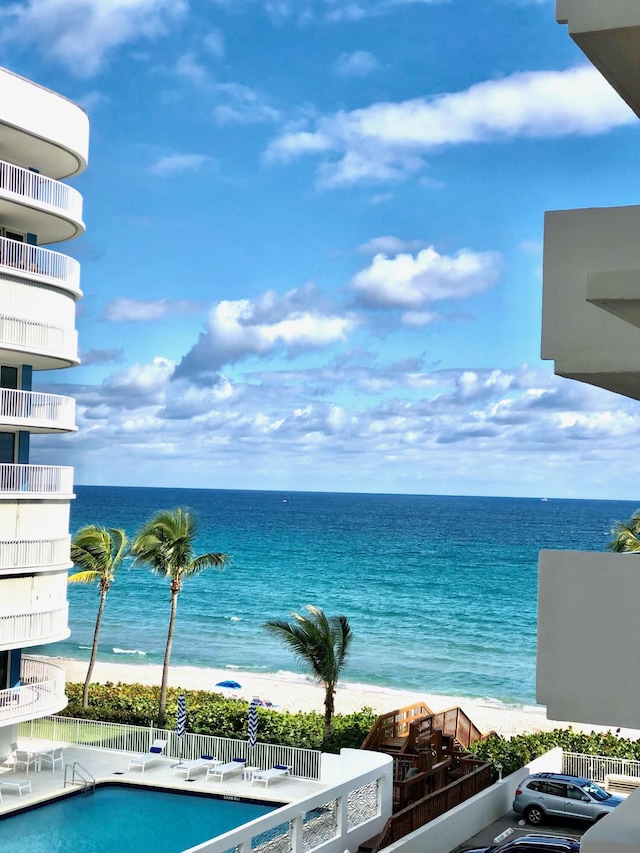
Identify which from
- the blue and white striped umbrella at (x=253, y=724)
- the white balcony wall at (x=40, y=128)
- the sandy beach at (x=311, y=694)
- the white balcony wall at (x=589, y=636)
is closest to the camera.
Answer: the white balcony wall at (x=589, y=636)

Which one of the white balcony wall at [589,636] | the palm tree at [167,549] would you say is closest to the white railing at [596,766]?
the palm tree at [167,549]

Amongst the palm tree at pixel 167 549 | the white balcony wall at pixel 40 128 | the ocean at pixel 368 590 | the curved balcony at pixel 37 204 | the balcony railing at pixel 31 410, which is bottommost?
the ocean at pixel 368 590

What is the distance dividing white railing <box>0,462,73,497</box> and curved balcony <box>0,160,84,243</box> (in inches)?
255

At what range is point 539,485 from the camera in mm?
136625

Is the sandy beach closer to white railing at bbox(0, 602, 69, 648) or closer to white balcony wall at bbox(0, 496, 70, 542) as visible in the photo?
white railing at bbox(0, 602, 69, 648)

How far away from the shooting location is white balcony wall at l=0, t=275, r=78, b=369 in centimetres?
2605

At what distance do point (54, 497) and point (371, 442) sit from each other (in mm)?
112781

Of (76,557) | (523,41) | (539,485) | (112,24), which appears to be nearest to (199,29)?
(112,24)

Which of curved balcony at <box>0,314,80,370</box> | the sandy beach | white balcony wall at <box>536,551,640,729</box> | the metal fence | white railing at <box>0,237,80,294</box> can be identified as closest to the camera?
white balcony wall at <box>536,551,640,729</box>

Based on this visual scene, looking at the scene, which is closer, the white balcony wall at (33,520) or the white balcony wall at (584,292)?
the white balcony wall at (584,292)

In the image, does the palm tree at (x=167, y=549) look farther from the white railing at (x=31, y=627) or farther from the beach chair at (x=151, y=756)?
the white railing at (x=31, y=627)

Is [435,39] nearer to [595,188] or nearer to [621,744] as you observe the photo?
[595,188]

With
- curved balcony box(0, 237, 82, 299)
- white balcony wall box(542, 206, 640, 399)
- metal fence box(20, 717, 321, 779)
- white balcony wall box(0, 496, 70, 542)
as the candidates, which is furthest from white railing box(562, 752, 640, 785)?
white balcony wall box(542, 206, 640, 399)

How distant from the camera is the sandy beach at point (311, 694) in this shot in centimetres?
5816
